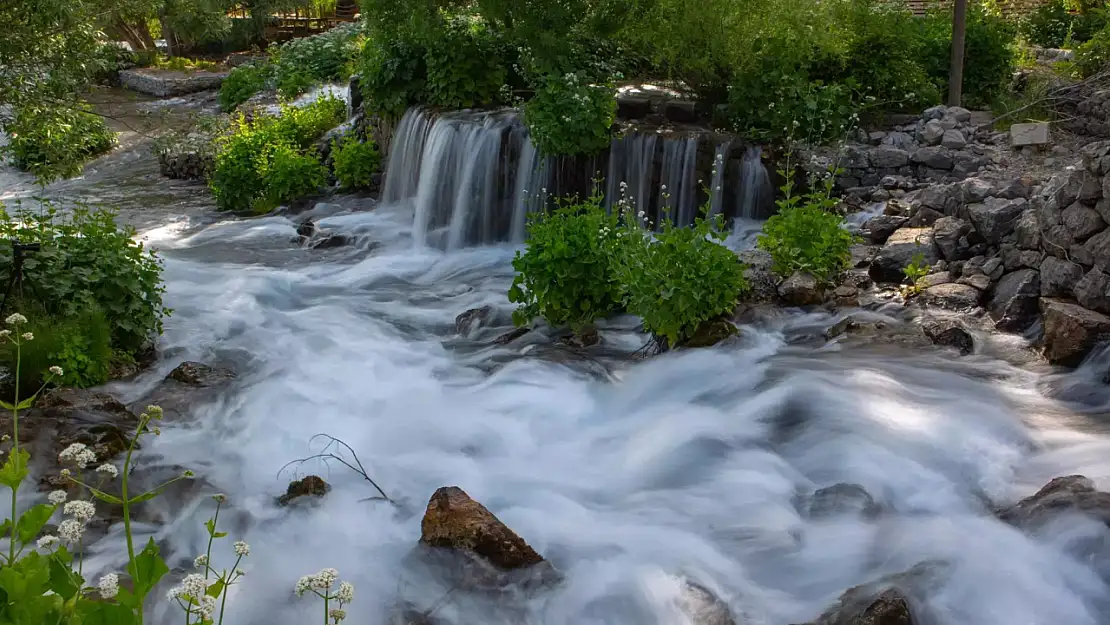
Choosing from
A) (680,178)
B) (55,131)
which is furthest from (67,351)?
(680,178)

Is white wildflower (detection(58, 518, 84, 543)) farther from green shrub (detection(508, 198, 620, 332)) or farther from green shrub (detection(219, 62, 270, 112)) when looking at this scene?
green shrub (detection(219, 62, 270, 112))

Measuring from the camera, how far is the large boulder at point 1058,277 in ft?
21.3

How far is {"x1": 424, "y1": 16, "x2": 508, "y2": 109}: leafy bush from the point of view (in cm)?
1236

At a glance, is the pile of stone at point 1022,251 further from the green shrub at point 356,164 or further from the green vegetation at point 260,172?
the green vegetation at point 260,172

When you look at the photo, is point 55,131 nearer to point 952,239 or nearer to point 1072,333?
point 952,239

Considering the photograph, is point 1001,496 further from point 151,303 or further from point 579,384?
point 151,303

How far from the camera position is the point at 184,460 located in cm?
580

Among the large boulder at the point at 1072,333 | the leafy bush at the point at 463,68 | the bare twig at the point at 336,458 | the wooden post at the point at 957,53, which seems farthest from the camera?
the leafy bush at the point at 463,68

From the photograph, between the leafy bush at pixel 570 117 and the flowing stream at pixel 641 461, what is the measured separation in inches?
112

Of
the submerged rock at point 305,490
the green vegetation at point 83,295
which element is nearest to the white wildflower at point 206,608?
the submerged rock at point 305,490

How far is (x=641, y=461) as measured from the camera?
564 cm

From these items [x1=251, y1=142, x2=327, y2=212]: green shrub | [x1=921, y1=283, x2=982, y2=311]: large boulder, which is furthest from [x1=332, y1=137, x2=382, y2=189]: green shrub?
[x1=921, y1=283, x2=982, y2=311]: large boulder

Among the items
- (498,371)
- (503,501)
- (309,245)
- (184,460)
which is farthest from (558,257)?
(309,245)

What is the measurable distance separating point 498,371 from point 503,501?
77.4 inches
